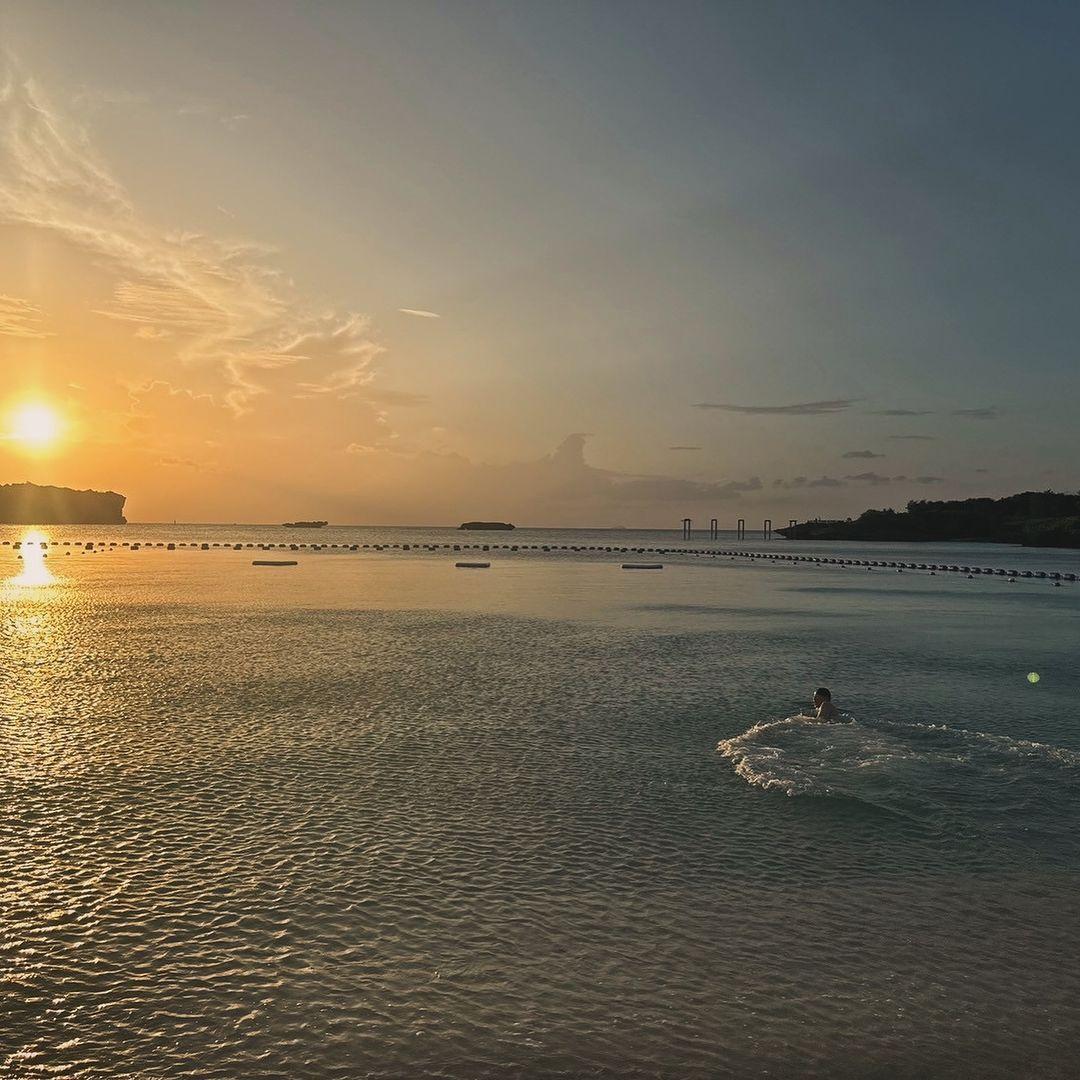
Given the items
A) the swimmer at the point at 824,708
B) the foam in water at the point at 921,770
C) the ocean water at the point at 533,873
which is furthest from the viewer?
the swimmer at the point at 824,708

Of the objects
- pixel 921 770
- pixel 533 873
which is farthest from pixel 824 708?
pixel 533 873

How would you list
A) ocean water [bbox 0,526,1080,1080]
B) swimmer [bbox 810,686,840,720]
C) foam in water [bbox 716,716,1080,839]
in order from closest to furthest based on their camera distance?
ocean water [bbox 0,526,1080,1080]
foam in water [bbox 716,716,1080,839]
swimmer [bbox 810,686,840,720]

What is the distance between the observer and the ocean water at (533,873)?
9.77 metres

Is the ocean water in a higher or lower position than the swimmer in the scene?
lower

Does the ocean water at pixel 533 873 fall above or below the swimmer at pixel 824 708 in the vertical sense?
below

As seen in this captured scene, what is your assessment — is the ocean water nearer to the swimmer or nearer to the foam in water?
the foam in water

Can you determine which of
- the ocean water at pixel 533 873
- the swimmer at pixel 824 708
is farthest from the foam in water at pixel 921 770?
the swimmer at pixel 824 708

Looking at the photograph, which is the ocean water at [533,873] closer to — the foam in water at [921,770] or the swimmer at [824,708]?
the foam in water at [921,770]

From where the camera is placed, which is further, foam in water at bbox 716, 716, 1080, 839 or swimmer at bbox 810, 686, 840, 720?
swimmer at bbox 810, 686, 840, 720

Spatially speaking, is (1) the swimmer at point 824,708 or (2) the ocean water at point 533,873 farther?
(1) the swimmer at point 824,708

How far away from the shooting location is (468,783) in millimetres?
19484

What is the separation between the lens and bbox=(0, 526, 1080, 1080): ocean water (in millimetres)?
9766

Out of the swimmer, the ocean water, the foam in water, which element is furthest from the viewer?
the swimmer

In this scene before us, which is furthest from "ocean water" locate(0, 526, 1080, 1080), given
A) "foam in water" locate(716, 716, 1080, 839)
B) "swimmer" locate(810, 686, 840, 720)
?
"swimmer" locate(810, 686, 840, 720)
